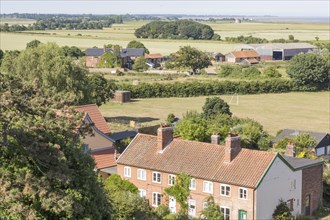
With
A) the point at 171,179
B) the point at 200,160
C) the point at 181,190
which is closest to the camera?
the point at 181,190

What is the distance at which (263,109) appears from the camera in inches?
3332

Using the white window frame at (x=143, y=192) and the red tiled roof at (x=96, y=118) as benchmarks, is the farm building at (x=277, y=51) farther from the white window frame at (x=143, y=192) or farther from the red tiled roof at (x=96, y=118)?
the white window frame at (x=143, y=192)

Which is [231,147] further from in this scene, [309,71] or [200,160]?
[309,71]

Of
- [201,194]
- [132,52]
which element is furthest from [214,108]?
[132,52]

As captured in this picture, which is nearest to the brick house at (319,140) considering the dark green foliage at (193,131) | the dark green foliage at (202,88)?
the dark green foliage at (193,131)

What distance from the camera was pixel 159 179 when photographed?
132 feet

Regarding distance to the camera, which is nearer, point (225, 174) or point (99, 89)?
point (225, 174)

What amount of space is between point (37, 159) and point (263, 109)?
64658 mm

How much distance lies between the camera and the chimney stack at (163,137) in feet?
134

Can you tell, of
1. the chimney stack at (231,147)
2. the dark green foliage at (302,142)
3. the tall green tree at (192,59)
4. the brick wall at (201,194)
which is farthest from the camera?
the tall green tree at (192,59)

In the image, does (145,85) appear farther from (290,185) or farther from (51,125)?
(51,125)

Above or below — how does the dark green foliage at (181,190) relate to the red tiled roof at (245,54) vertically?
below

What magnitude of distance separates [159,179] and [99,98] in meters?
31.7

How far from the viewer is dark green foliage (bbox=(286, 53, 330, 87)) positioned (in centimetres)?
10194
